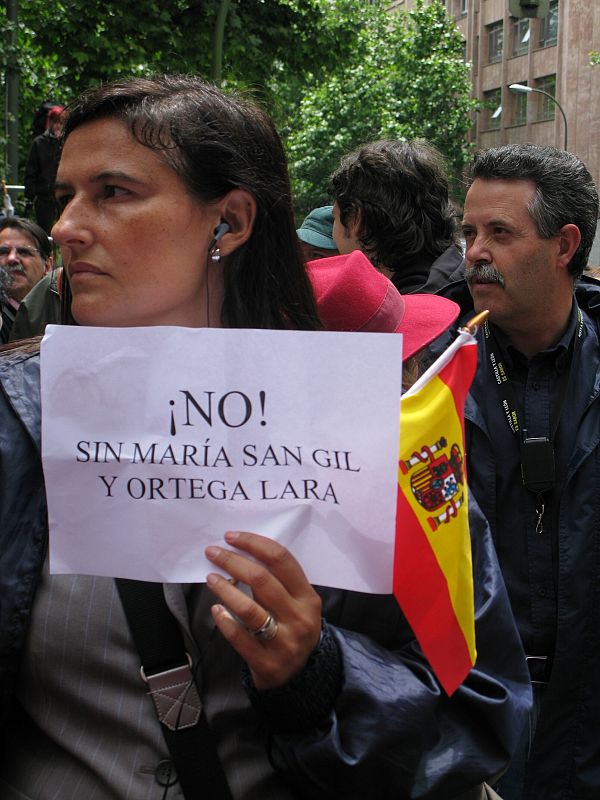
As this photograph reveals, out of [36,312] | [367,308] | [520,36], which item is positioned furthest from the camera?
[520,36]

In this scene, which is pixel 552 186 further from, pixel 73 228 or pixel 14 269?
pixel 14 269

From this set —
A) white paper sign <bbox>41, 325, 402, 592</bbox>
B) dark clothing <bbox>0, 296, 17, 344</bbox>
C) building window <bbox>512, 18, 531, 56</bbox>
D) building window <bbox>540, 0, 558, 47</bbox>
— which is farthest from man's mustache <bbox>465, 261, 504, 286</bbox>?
building window <bbox>512, 18, 531, 56</bbox>

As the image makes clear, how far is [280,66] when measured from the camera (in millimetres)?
15656

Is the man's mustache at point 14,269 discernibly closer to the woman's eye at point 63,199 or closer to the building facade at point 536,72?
the woman's eye at point 63,199

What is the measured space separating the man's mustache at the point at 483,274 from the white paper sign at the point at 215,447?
1.88 meters

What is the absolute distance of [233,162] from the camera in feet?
6.08

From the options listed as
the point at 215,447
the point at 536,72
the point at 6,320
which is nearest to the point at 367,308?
the point at 215,447

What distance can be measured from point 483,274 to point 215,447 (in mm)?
1969

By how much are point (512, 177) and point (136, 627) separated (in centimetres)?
224

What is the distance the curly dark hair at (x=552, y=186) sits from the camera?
3.25m

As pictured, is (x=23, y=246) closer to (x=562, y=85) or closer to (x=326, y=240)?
(x=326, y=240)

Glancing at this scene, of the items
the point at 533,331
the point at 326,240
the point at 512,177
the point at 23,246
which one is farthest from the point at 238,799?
the point at 23,246

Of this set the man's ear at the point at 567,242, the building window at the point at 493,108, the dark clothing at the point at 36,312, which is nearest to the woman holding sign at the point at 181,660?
the man's ear at the point at 567,242

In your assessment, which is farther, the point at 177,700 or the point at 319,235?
the point at 319,235
